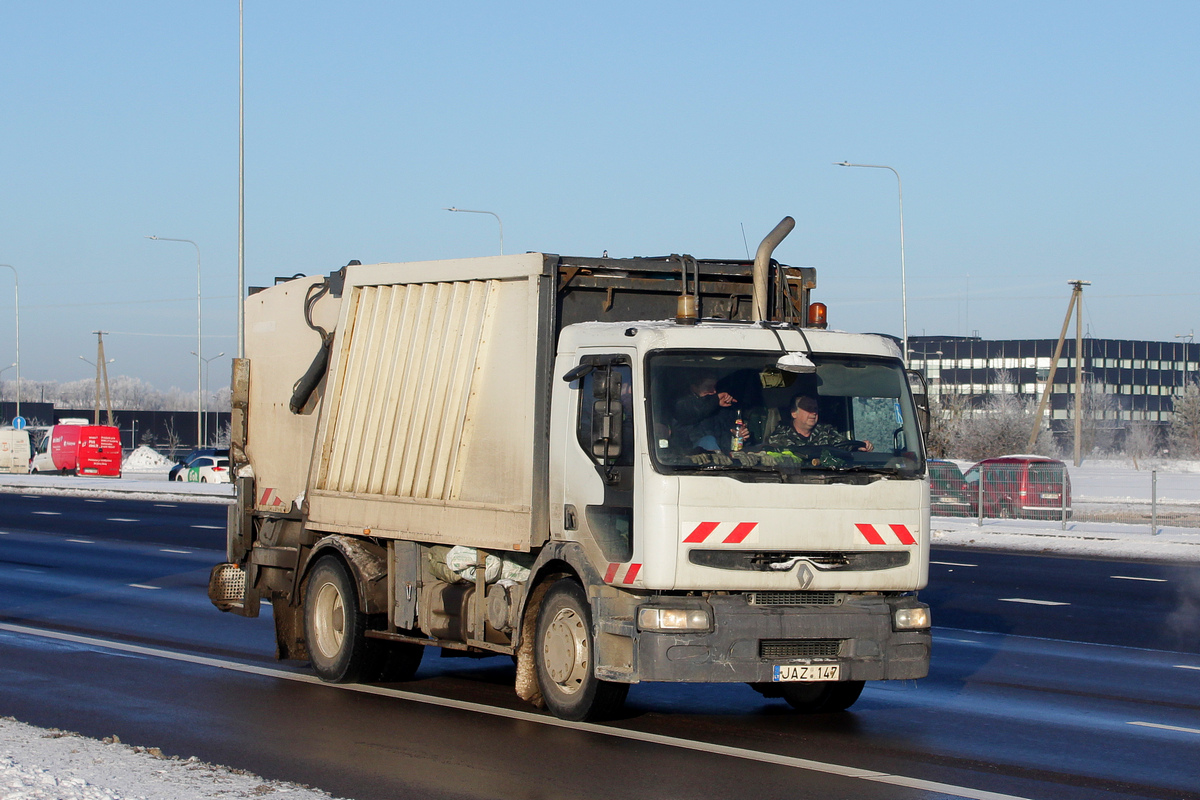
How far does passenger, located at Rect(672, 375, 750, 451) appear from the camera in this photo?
27.5 feet

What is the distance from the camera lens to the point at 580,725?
876cm

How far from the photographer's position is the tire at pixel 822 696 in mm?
9516

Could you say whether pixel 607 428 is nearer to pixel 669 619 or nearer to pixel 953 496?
pixel 669 619

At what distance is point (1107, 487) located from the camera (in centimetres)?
Result: 5281

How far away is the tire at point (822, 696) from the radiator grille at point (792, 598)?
1201 mm

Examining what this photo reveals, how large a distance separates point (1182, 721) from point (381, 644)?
5599mm

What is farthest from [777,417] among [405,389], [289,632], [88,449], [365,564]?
[88,449]

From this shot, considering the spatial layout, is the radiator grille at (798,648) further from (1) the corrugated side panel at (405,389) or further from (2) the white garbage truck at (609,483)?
(1) the corrugated side panel at (405,389)

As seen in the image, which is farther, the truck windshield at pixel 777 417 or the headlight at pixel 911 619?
the headlight at pixel 911 619

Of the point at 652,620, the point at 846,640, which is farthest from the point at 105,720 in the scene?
the point at 846,640

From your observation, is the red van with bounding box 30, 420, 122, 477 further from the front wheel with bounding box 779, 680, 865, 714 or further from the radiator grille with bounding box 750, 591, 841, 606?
the radiator grille with bounding box 750, 591, 841, 606

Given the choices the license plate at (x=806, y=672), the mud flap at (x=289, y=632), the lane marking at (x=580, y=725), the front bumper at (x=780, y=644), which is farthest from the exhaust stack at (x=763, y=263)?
the mud flap at (x=289, y=632)

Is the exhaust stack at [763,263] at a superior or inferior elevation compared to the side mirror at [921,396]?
superior

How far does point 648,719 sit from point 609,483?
1.66m
